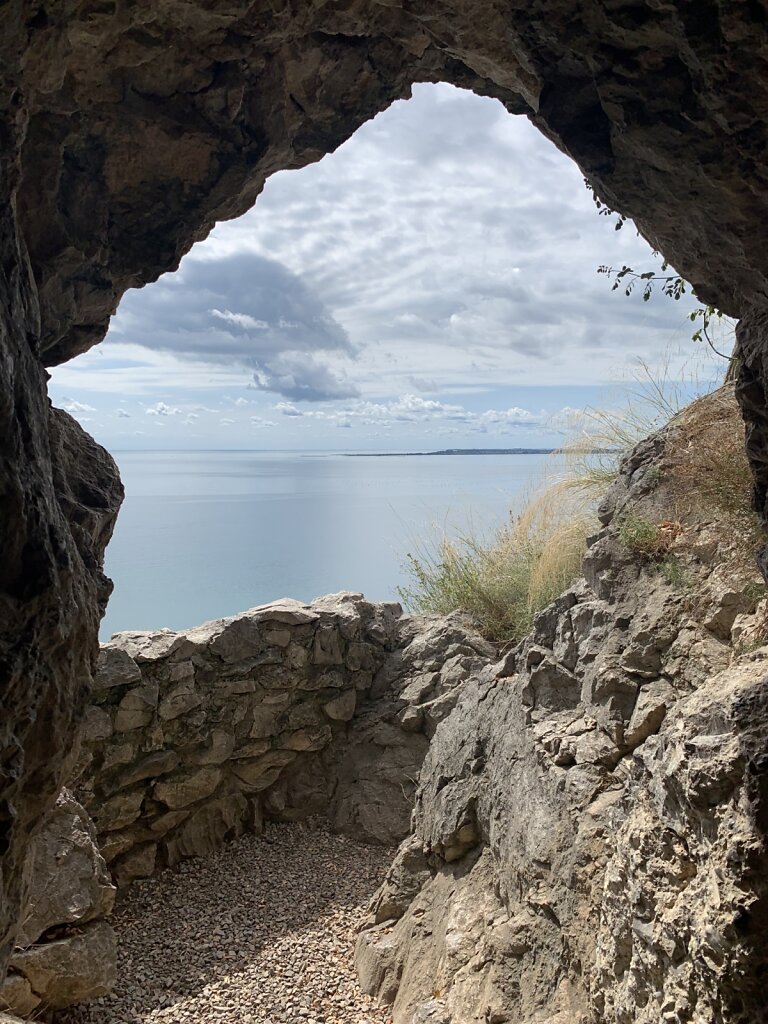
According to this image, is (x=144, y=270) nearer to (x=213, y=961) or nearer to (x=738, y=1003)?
(x=738, y=1003)

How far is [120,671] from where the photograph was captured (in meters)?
5.44

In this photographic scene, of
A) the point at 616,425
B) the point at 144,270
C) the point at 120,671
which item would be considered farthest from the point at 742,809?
the point at 616,425

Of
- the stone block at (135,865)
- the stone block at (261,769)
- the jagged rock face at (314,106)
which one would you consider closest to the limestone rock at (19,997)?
the stone block at (135,865)

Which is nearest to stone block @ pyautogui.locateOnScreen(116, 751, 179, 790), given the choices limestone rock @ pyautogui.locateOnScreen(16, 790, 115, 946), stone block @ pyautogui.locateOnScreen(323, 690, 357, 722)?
limestone rock @ pyautogui.locateOnScreen(16, 790, 115, 946)

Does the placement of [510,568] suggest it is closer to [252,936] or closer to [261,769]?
[261,769]

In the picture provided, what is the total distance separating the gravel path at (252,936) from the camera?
3996 millimetres

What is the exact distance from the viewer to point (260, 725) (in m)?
5.98

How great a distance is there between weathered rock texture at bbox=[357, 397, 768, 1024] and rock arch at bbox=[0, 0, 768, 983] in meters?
0.88

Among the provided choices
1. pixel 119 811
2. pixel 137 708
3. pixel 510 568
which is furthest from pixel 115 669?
pixel 510 568

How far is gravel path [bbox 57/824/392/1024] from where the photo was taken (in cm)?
400

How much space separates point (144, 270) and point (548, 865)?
279 centimetres

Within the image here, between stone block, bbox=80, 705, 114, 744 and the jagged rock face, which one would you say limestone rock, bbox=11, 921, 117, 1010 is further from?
the jagged rock face

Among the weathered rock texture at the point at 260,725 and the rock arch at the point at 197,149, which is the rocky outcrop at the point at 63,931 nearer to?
the weathered rock texture at the point at 260,725

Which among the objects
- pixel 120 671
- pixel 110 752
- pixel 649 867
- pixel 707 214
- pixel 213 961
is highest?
pixel 707 214
